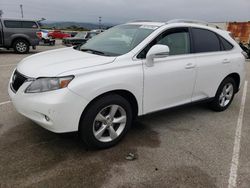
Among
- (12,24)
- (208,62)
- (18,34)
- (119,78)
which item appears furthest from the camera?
(18,34)

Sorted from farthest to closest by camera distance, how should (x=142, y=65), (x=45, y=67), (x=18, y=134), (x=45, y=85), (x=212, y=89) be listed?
(x=212, y=89) → (x=18, y=134) → (x=142, y=65) → (x=45, y=67) → (x=45, y=85)

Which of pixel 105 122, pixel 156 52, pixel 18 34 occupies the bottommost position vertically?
pixel 105 122

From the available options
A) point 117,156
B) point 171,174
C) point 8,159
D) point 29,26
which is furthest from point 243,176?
point 29,26

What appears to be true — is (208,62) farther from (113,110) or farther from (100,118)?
(100,118)

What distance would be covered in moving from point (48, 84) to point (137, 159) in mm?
1430

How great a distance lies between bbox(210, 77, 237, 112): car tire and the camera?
4.71m

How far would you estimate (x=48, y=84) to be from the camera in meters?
2.82

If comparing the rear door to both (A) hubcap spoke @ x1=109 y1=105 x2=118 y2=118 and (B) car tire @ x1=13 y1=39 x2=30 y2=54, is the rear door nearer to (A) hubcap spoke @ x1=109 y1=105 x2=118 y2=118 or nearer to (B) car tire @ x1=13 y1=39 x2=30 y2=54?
(A) hubcap spoke @ x1=109 y1=105 x2=118 y2=118

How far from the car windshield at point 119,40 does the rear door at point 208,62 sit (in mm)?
980

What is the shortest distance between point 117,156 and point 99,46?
1.74 metres

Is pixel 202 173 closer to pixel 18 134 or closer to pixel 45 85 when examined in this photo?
pixel 45 85

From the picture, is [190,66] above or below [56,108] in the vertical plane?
above

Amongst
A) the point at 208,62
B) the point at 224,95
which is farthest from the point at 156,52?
the point at 224,95

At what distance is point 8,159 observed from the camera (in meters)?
2.97
